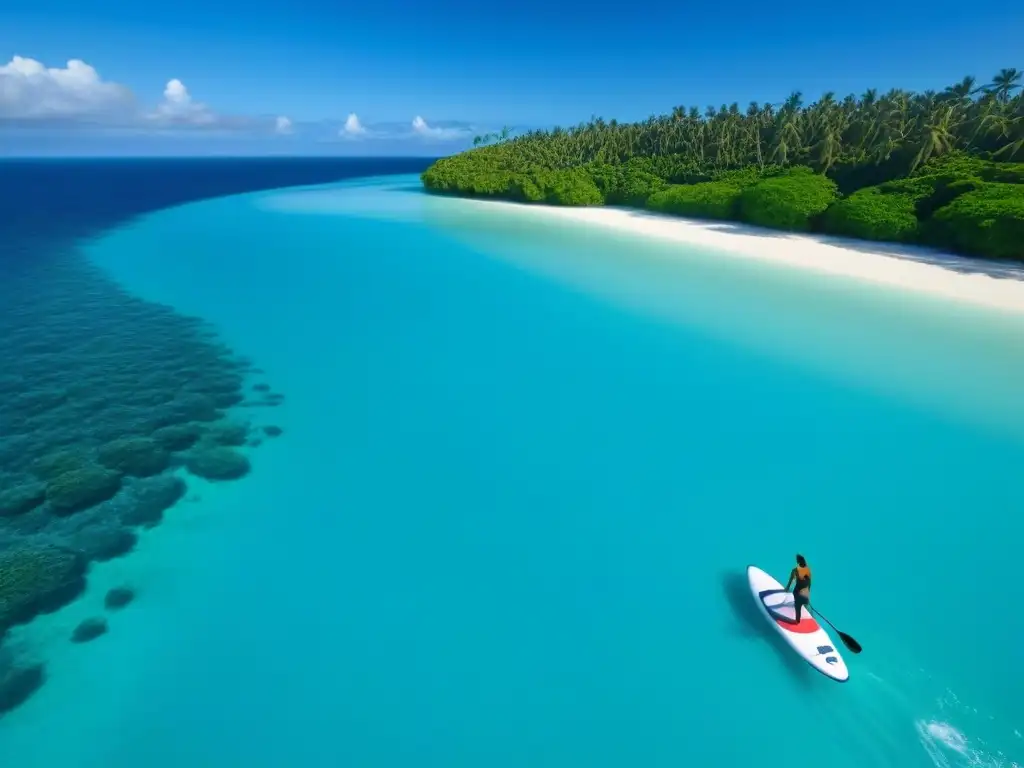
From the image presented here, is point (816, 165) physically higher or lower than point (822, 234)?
higher

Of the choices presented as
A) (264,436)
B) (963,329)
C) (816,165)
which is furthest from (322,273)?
(816,165)

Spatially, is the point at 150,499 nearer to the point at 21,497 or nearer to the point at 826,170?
the point at 21,497

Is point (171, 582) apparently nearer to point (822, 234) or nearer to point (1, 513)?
point (1, 513)

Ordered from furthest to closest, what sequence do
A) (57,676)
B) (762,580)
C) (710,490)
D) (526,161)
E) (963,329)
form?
(526,161)
(963,329)
(710,490)
(762,580)
(57,676)

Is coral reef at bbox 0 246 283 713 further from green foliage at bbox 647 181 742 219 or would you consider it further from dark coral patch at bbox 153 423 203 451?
green foliage at bbox 647 181 742 219

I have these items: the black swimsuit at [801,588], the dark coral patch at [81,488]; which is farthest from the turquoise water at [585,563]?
the dark coral patch at [81,488]

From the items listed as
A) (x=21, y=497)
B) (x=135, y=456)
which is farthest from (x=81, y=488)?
(x=135, y=456)
